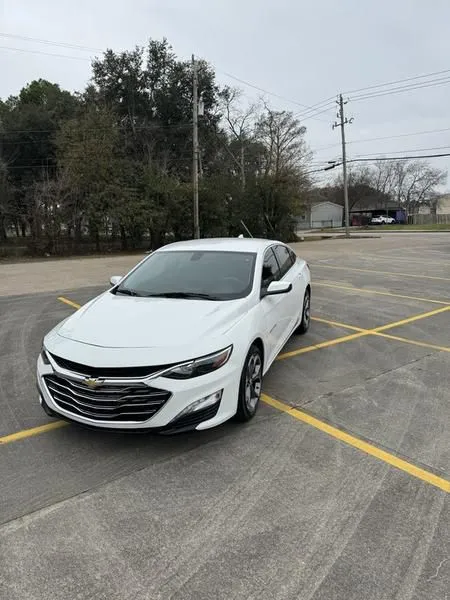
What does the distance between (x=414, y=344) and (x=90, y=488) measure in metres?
4.99

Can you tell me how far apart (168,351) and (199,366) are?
245 millimetres

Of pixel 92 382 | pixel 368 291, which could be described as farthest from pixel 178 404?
pixel 368 291

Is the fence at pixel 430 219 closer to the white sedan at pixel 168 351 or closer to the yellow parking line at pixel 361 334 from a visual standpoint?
the yellow parking line at pixel 361 334

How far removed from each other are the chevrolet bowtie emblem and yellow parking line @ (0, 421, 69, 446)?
36.4 inches

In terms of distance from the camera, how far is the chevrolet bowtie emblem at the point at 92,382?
323 centimetres

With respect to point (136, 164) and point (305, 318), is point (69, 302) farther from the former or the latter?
point (136, 164)

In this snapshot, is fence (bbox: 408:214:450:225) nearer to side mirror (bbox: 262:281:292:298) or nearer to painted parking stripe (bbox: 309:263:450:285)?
painted parking stripe (bbox: 309:263:450:285)

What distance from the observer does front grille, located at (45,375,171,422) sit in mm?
3215

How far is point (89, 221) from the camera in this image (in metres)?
26.9

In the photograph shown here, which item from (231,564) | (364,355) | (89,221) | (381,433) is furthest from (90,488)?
(89,221)

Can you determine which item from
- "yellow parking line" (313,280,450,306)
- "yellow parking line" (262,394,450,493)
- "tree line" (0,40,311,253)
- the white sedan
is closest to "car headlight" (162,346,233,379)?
the white sedan

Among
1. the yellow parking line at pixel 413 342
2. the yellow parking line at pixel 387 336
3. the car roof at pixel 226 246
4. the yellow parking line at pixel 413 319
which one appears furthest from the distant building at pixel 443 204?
the car roof at pixel 226 246

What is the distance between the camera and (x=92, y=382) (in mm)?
3238

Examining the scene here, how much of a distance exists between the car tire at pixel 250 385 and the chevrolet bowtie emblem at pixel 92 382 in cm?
110
